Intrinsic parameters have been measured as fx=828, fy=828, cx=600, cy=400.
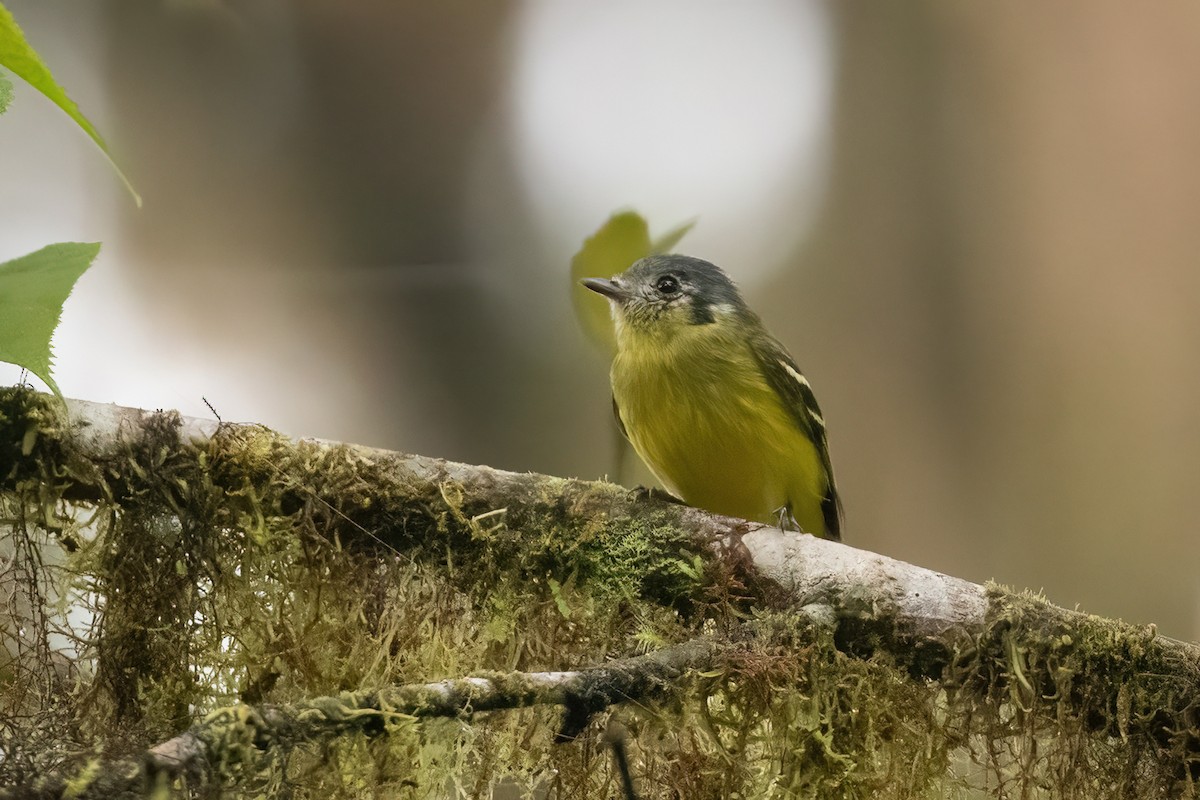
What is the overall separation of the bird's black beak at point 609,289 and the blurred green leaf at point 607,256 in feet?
0.53

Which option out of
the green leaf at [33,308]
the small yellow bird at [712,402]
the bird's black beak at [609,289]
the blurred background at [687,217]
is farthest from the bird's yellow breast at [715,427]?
the green leaf at [33,308]

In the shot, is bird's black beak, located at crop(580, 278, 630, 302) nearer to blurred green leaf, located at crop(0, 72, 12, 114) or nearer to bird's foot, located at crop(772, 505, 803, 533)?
bird's foot, located at crop(772, 505, 803, 533)

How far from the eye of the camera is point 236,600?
1.32 m

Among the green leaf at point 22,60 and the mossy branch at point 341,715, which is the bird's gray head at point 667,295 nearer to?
the mossy branch at point 341,715

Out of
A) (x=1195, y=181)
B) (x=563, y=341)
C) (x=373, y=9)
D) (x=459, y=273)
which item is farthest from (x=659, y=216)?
(x=1195, y=181)

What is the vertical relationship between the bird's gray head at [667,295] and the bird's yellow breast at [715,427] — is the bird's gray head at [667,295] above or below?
above

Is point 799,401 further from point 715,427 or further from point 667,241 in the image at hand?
point 667,241

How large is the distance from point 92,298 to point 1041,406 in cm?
333

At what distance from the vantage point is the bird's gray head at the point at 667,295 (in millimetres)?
2012

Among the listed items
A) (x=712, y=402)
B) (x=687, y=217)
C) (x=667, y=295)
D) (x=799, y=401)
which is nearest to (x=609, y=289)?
(x=667, y=295)

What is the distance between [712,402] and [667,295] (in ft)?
1.10

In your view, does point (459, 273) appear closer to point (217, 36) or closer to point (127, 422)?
point (217, 36)

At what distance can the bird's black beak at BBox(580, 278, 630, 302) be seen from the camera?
2.05 meters

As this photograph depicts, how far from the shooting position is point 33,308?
2.29 feet
